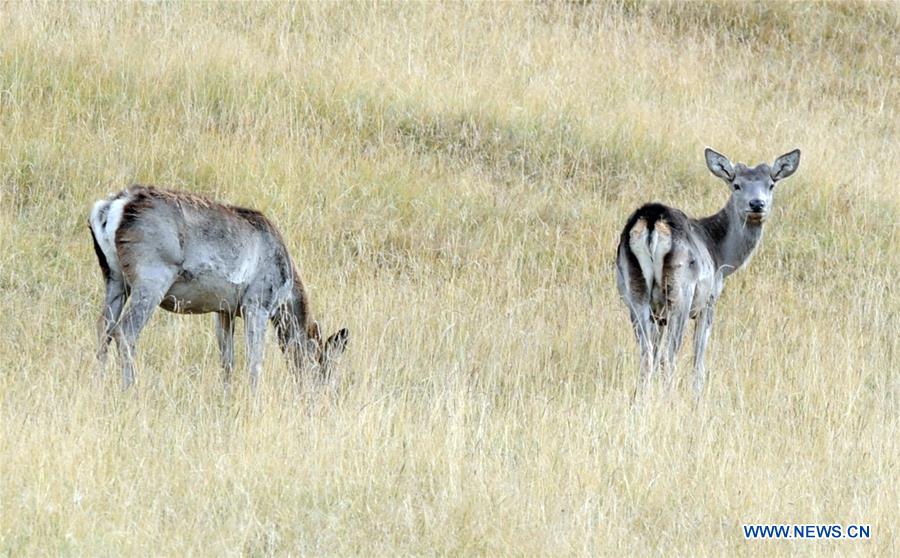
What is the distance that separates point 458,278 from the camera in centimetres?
1129

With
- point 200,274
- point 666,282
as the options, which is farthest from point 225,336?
point 666,282

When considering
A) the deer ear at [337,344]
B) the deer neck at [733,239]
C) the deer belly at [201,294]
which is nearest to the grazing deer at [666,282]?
the deer neck at [733,239]

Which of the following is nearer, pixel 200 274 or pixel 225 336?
pixel 200 274

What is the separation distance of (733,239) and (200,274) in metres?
4.15

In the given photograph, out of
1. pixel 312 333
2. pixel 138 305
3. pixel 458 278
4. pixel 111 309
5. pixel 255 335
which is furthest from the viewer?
pixel 458 278

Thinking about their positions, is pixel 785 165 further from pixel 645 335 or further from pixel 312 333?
pixel 312 333

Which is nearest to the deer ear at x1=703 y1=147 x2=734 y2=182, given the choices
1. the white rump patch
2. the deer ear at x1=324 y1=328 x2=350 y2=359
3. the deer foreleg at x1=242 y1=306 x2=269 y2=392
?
the white rump patch

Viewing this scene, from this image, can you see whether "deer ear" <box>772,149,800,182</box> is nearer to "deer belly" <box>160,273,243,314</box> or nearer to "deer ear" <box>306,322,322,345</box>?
"deer ear" <box>306,322,322,345</box>

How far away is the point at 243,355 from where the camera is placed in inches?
380

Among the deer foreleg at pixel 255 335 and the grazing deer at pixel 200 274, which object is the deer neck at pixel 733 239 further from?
the deer foreleg at pixel 255 335

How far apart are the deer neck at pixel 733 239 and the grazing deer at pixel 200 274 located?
312 cm

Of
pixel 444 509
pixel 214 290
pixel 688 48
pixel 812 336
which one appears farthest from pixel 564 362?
pixel 688 48

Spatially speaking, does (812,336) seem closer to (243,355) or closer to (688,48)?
(243,355)

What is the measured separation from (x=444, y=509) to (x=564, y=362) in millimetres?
3381
